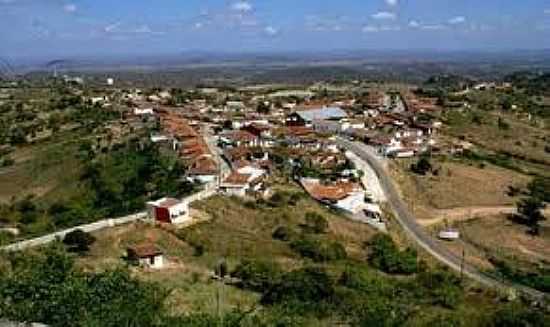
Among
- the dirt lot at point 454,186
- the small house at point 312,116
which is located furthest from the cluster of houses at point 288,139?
the dirt lot at point 454,186

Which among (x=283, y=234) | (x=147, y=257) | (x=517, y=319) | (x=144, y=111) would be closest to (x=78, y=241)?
(x=147, y=257)

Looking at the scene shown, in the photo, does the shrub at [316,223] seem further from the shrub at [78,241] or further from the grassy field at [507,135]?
the grassy field at [507,135]

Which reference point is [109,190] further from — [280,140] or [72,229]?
[280,140]

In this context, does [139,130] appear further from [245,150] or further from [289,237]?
[289,237]

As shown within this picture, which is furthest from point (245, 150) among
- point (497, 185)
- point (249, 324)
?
point (249, 324)

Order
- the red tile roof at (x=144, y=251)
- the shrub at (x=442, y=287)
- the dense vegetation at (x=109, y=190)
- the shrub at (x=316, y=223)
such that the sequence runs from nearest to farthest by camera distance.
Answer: the shrub at (x=442, y=287) → the red tile roof at (x=144, y=251) → the shrub at (x=316, y=223) → the dense vegetation at (x=109, y=190)

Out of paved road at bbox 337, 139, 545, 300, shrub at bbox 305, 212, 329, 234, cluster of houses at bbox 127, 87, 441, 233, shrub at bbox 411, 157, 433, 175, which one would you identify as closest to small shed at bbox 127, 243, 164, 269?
cluster of houses at bbox 127, 87, 441, 233
